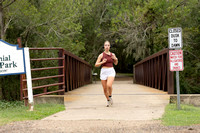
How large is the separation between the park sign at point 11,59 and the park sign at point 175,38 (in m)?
3.98

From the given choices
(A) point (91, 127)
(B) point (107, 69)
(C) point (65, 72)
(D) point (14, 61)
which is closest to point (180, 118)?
(A) point (91, 127)

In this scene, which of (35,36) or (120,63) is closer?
(35,36)

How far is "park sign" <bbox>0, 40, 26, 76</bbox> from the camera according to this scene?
779cm

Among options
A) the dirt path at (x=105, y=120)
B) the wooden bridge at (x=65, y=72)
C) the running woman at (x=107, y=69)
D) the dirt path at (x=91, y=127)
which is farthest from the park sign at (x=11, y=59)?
the dirt path at (x=91, y=127)

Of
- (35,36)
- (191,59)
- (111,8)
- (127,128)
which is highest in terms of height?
(111,8)

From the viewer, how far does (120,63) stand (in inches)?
1772

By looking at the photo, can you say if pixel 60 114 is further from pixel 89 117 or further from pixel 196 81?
pixel 196 81

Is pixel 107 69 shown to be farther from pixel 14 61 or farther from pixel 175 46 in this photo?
pixel 14 61

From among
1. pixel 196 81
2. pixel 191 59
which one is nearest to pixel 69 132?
pixel 196 81

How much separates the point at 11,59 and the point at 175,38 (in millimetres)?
4384

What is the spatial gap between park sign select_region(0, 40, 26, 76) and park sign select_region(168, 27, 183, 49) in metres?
3.98

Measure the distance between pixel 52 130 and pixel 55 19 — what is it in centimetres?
988

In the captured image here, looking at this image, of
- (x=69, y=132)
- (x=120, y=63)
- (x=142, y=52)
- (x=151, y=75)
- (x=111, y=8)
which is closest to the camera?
(x=69, y=132)

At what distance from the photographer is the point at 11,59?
7.86 metres
